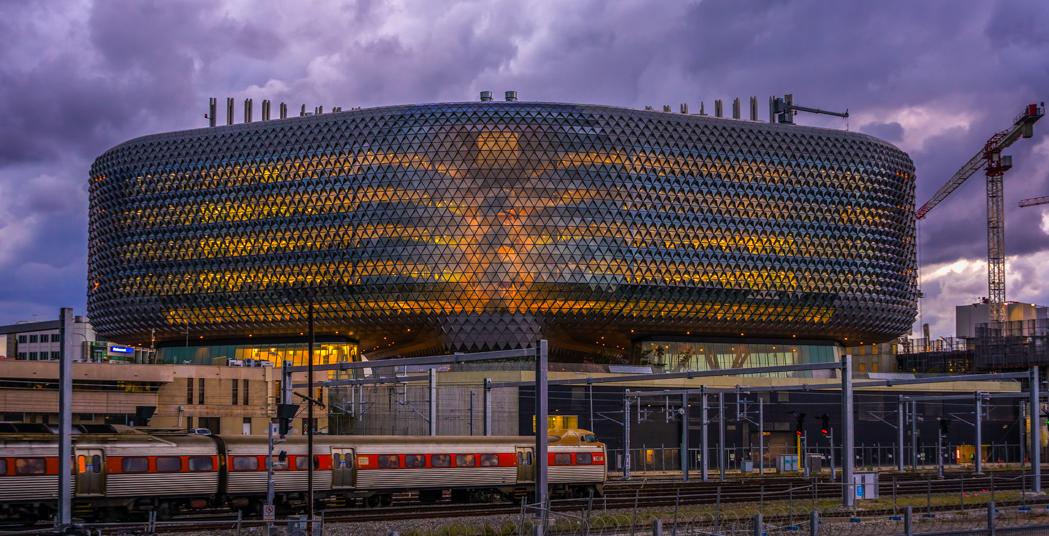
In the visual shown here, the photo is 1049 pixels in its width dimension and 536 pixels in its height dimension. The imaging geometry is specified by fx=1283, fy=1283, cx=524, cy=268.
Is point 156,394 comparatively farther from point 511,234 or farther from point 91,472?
point 91,472

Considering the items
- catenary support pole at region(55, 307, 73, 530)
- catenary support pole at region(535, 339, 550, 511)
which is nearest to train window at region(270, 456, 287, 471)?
catenary support pole at region(535, 339, 550, 511)

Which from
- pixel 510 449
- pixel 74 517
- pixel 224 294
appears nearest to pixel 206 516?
pixel 74 517

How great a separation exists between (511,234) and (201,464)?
82744mm

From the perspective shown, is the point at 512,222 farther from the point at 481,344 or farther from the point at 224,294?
the point at 224,294

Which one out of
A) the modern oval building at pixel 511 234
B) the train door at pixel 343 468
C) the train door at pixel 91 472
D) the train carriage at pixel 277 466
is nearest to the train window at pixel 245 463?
the train carriage at pixel 277 466

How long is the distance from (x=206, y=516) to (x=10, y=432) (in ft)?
29.4

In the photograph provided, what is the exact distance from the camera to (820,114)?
169375 millimetres

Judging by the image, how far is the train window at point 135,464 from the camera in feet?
163

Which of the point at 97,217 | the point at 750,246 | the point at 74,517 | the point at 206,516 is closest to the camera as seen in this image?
the point at 74,517

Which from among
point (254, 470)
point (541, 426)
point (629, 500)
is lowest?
point (629, 500)

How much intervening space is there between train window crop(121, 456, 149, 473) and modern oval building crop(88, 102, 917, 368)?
273 feet

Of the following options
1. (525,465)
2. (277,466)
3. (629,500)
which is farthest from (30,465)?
(629,500)

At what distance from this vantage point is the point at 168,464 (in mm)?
50625

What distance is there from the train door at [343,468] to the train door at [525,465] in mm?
8827
